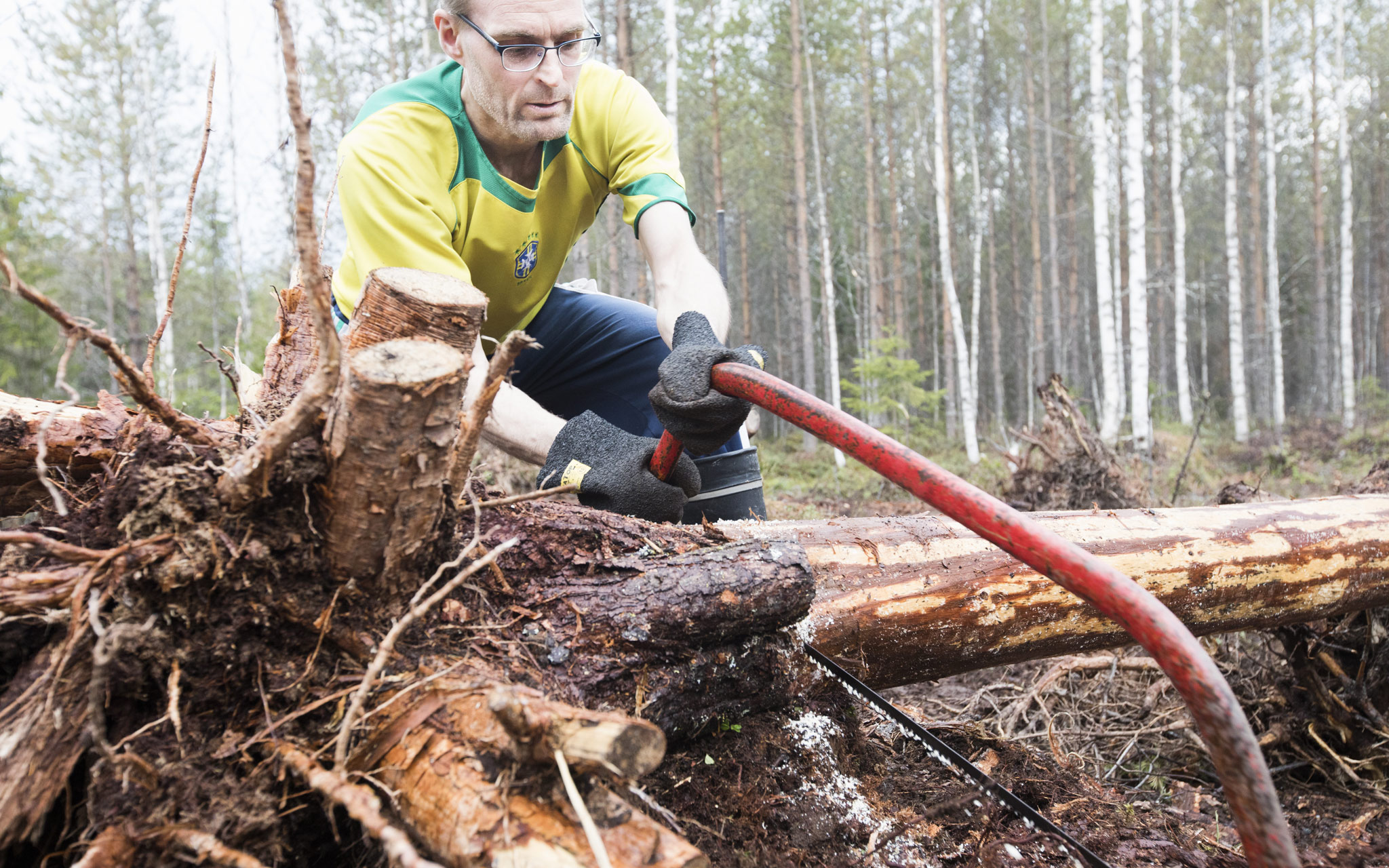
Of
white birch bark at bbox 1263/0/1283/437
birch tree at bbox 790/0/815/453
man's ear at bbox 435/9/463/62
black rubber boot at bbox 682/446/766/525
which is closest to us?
man's ear at bbox 435/9/463/62

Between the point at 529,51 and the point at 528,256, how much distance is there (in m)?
0.72

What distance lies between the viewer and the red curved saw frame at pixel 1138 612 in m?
0.98

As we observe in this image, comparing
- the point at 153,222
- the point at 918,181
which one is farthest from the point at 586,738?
the point at 918,181

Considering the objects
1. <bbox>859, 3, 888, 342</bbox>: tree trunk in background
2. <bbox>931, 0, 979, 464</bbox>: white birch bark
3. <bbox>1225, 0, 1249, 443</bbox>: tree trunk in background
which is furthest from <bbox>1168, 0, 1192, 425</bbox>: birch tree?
<bbox>859, 3, 888, 342</bbox>: tree trunk in background

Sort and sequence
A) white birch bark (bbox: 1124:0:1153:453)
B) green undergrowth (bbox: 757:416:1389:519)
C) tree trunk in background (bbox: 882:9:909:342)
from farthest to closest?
tree trunk in background (bbox: 882:9:909:342) → white birch bark (bbox: 1124:0:1153:453) → green undergrowth (bbox: 757:416:1389:519)

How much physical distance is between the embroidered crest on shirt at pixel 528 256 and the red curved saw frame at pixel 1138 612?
1646 mm

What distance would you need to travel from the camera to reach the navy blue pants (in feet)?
9.88

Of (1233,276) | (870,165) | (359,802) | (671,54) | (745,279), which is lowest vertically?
(359,802)

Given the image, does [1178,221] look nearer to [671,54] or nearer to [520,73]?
[671,54]

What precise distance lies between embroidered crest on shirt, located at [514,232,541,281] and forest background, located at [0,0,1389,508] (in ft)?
24.3

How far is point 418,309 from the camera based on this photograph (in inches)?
46.7

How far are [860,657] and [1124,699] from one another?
2193 millimetres

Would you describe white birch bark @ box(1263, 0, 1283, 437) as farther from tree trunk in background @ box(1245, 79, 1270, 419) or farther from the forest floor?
the forest floor

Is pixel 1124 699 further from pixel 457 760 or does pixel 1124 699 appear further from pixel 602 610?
pixel 457 760
